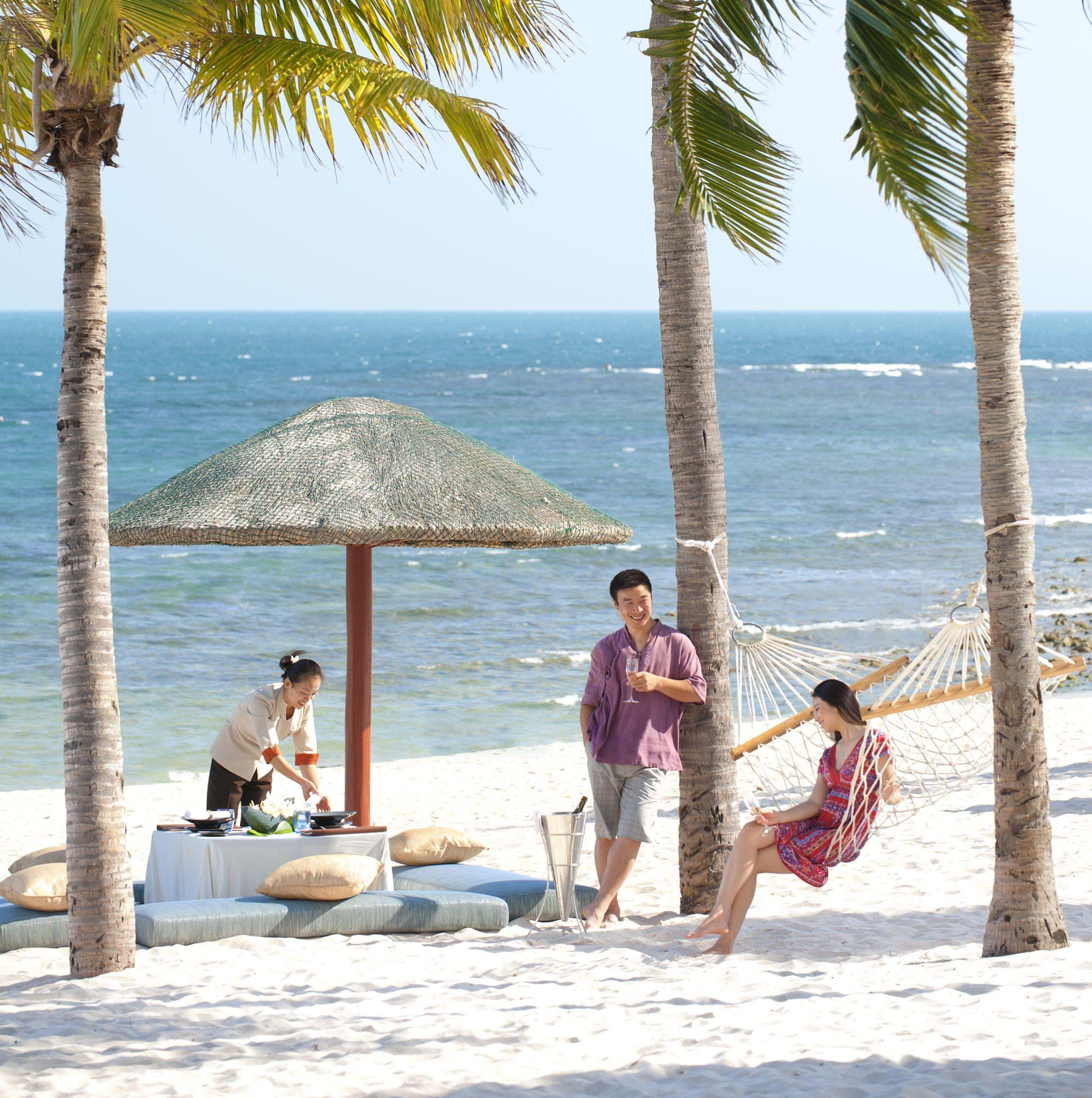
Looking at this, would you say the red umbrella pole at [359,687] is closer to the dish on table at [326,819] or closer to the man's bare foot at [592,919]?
the dish on table at [326,819]

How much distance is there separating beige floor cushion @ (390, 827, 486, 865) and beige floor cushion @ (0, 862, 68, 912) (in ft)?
4.25

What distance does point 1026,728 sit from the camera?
421 centimetres

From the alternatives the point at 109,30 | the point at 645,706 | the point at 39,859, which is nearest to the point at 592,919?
the point at 645,706

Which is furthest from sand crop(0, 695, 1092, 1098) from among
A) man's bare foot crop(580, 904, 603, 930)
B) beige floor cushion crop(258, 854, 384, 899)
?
beige floor cushion crop(258, 854, 384, 899)

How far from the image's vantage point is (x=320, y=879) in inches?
192

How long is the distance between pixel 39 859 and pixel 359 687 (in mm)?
1412

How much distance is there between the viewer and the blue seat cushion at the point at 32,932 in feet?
15.4

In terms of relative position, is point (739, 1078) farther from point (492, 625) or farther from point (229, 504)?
point (492, 625)

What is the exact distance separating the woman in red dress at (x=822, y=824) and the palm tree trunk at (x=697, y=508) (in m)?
0.45

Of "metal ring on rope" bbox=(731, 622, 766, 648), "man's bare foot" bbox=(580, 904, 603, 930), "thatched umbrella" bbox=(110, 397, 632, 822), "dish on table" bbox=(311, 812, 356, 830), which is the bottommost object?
"man's bare foot" bbox=(580, 904, 603, 930)

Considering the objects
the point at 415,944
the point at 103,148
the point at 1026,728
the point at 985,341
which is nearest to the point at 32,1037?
the point at 415,944

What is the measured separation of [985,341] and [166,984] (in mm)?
3095

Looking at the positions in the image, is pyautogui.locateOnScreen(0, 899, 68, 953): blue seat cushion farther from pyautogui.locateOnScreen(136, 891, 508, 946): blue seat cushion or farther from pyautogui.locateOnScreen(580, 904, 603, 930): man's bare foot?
pyautogui.locateOnScreen(580, 904, 603, 930): man's bare foot

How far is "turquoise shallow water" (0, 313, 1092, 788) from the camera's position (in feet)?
43.4
